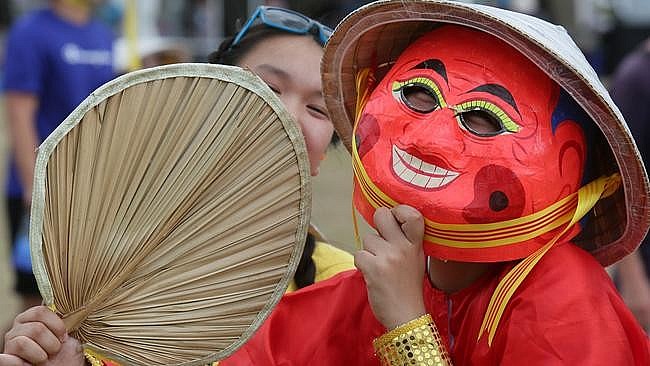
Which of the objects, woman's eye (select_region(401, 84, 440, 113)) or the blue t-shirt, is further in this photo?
the blue t-shirt

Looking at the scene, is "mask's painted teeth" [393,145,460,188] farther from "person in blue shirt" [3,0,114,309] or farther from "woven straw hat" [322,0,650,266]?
"person in blue shirt" [3,0,114,309]

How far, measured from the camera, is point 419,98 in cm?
204

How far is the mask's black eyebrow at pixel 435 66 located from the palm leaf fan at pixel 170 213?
26cm

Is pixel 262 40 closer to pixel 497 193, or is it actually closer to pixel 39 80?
pixel 497 193

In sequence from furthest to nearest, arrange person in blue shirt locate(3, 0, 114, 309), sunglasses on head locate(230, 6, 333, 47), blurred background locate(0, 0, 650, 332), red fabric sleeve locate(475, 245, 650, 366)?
blurred background locate(0, 0, 650, 332), person in blue shirt locate(3, 0, 114, 309), sunglasses on head locate(230, 6, 333, 47), red fabric sleeve locate(475, 245, 650, 366)

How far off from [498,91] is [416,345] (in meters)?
0.45

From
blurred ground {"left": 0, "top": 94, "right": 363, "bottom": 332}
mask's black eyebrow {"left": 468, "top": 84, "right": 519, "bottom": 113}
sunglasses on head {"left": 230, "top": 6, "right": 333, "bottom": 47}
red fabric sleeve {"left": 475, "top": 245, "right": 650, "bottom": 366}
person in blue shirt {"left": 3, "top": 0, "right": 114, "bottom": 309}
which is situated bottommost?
blurred ground {"left": 0, "top": 94, "right": 363, "bottom": 332}

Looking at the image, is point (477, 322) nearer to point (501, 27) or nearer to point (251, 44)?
point (501, 27)

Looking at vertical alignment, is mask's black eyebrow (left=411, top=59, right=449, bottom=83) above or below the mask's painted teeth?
above

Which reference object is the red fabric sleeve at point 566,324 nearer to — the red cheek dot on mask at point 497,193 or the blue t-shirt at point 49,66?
the red cheek dot on mask at point 497,193

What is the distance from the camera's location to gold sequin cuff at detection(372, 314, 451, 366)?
195 centimetres

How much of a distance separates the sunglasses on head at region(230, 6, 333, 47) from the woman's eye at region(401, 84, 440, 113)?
609mm

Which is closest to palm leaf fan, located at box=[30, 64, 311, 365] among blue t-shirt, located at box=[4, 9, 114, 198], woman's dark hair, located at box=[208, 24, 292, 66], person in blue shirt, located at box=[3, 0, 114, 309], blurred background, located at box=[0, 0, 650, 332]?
woman's dark hair, located at box=[208, 24, 292, 66]

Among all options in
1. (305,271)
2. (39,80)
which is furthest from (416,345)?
(39,80)
